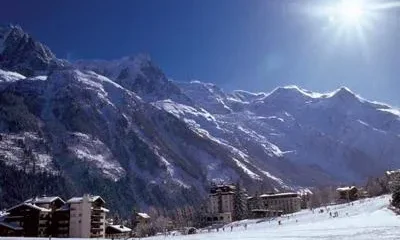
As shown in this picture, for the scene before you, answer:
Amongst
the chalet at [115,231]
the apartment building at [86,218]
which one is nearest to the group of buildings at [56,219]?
the apartment building at [86,218]

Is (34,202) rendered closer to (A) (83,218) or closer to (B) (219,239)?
(A) (83,218)

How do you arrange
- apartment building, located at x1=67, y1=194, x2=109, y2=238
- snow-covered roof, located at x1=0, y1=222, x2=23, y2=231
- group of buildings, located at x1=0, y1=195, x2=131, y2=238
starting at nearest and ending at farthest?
snow-covered roof, located at x1=0, y1=222, x2=23, y2=231 < group of buildings, located at x1=0, y1=195, x2=131, y2=238 < apartment building, located at x1=67, y1=194, x2=109, y2=238

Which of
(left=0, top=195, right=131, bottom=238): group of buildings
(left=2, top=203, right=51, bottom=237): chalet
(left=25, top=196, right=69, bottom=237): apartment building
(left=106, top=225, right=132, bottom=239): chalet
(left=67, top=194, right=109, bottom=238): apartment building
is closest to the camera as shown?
(left=2, top=203, right=51, bottom=237): chalet

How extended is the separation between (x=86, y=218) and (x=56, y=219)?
29.1 feet

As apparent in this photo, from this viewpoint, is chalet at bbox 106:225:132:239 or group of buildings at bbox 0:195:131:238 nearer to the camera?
group of buildings at bbox 0:195:131:238

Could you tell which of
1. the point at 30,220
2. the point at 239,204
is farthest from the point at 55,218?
the point at 239,204

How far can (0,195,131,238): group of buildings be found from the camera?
13962 cm

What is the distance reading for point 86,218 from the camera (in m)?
146

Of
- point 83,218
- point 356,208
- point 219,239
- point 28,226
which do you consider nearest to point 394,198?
point 356,208

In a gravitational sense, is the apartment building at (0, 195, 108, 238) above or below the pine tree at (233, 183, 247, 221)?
below

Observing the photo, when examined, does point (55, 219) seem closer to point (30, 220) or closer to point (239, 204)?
point (30, 220)

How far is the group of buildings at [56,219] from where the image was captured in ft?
458

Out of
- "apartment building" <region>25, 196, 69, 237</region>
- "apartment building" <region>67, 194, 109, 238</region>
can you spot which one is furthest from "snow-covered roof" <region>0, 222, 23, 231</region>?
"apartment building" <region>67, 194, 109, 238</region>

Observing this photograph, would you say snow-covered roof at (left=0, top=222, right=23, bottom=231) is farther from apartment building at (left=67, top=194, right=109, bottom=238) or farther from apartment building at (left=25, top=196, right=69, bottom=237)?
apartment building at (left=67, top=194, right=109, bottom=238)
